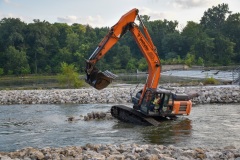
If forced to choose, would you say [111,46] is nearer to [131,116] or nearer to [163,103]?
[131,116]

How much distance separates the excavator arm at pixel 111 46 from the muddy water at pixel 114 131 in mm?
2052

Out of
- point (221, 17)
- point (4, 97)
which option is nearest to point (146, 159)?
point (4, 97)

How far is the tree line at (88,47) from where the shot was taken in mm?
86062

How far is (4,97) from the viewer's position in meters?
27.4

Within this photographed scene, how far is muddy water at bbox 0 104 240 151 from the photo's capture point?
537 inches

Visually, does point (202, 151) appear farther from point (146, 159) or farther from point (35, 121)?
point (35, 121)

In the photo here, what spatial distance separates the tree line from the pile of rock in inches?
2788

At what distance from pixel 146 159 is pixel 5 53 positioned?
278 feet

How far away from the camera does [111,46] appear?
1680 cm

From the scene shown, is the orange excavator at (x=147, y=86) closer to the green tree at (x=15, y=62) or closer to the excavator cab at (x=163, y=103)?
the excavator cab at (x=163, y=103)

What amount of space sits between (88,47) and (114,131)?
257 feet

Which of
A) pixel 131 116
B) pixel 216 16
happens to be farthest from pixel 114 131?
pixel 216 16

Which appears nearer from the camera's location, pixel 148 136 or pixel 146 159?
pixel 146 159

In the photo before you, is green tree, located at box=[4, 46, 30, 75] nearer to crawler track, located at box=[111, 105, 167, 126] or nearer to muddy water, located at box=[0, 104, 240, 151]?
muddy water, located at box=[0, 104, 240, 151]
